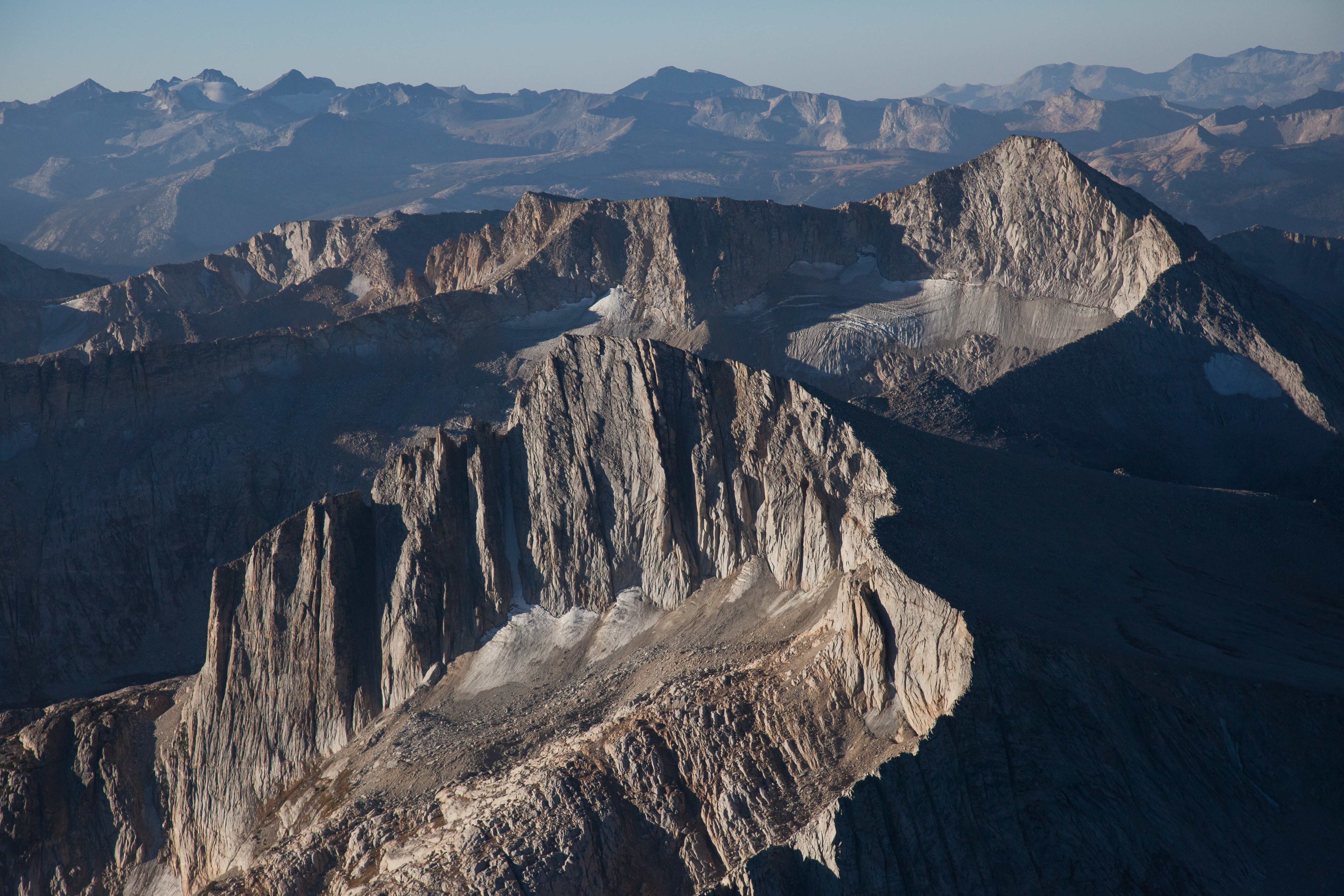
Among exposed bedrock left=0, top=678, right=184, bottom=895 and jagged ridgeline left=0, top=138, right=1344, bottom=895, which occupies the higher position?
jagged ridgeline left=0, top=138, right=1344, bottom=895

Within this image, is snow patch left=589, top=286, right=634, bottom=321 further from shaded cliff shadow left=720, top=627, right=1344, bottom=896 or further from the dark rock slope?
shaded cliff shadow left=720, top=627, right=1344, bottom=896

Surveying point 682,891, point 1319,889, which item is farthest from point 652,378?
point 1319,889

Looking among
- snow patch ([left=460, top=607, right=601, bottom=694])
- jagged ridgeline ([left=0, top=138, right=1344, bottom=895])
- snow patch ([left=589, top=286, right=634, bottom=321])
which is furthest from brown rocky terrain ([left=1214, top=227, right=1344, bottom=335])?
snow patch ([left=460, top=607, right=601, bottom=694])

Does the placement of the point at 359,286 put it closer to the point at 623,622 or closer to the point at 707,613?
the point at 623,622

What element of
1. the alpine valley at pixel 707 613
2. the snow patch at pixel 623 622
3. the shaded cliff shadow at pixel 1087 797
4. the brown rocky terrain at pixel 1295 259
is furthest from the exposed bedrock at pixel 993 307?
the shaded cliff shadow at pixel 1087 797

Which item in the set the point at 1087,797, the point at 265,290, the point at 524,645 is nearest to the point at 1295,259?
the point at 524,645

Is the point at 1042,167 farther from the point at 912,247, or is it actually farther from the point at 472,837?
the point at 472,837

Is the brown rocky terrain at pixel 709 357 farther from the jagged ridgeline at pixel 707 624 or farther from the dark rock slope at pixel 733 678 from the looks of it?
the dark rock slope at pixel 733 678
